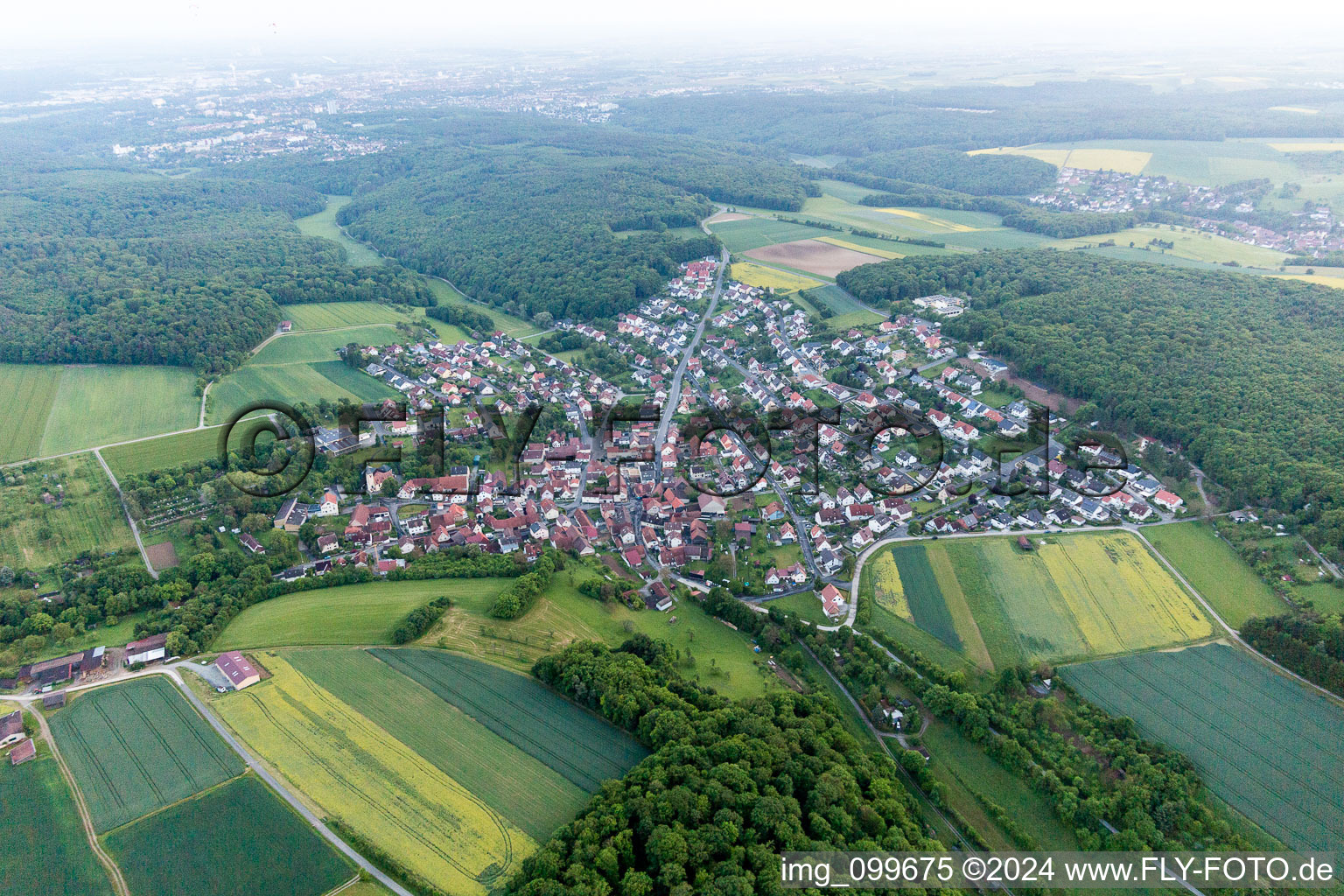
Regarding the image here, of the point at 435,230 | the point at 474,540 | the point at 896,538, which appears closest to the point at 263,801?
the point at 474,540

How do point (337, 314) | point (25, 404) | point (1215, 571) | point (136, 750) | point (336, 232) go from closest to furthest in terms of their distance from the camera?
point (136, 750) → point (1215, 571) → point (25, 404) → point (337, 314) → point (336, 232)

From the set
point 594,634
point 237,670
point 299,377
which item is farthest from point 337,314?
point 594,634

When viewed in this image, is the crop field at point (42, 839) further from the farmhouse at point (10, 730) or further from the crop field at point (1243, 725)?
the crop field at point (1243, 725)

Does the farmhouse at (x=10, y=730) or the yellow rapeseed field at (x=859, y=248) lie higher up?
the yellow rapeseed field at (x=859, y=248)

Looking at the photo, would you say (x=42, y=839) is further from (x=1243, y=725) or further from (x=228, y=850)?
(x=1243, y=725)

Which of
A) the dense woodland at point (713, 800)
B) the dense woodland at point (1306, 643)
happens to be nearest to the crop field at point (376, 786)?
the dense woodland at point (713, 800)
